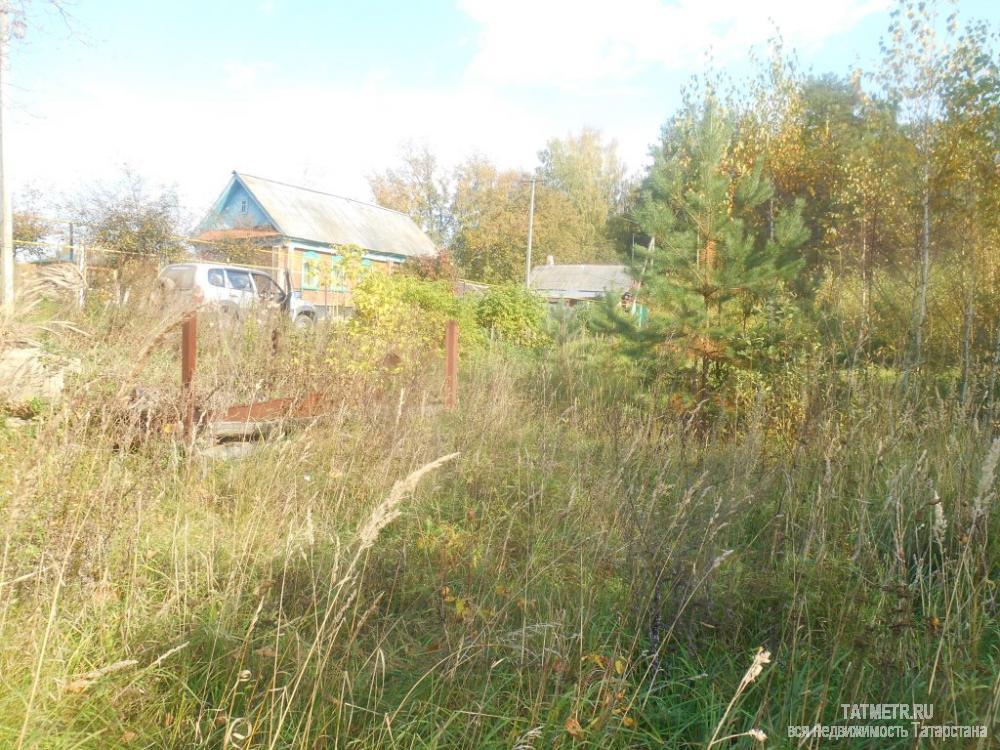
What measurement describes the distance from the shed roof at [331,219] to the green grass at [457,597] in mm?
19589

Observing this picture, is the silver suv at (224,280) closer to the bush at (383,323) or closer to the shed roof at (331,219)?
the bush at (383,323)

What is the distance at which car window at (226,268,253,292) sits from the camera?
1310 cm

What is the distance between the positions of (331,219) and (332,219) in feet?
0.22

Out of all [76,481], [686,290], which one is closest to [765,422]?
[686,290]

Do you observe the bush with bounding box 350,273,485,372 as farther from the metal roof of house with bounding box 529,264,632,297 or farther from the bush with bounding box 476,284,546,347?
the metal roof of house with bounding box 529,264,632,297

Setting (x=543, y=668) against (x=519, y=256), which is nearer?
(x=543, y=668)

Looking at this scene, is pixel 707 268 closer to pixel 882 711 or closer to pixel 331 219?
pixel 882 711

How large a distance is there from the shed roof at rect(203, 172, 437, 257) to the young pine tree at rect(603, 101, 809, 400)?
16798mm

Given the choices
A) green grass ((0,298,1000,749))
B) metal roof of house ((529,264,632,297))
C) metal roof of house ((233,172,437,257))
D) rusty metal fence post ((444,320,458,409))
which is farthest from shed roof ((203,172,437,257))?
green grass ((0,298,1000,749))

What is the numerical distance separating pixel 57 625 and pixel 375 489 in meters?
1.57

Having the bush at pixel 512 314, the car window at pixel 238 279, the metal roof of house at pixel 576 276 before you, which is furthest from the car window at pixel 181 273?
the metal roof of house at pixel 576 276

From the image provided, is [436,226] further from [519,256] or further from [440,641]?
[440,641]

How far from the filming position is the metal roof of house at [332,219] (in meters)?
24.3

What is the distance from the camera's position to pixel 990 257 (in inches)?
247
